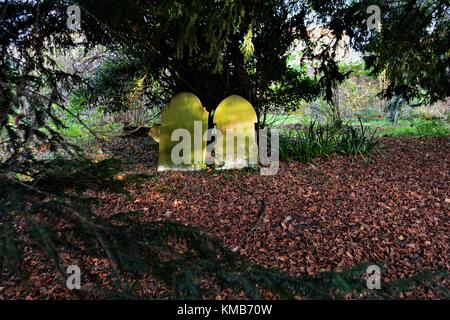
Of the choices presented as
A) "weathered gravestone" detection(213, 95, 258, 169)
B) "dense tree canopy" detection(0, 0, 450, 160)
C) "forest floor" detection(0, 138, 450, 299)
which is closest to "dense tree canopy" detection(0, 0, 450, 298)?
"dense tree canopy" detection(0, 0, 450, 160)

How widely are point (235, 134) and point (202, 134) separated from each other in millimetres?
407

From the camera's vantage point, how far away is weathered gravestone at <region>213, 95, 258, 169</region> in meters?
4.79

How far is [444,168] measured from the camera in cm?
454

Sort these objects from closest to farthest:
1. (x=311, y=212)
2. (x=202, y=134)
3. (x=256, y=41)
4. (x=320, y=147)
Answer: (x=311, y=212)
(x=202, y=134)
(x=256, y=41)
(x=320, y=147)

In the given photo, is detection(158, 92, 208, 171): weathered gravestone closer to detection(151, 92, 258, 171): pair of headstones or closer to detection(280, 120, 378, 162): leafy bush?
detection(151, 92, 258, 171): pair of headstones

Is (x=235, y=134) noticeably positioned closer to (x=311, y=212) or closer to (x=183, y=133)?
(x=183, y=133)

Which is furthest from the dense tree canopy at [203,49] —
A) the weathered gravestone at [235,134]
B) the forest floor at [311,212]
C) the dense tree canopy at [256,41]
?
the forest floor at [311,212]

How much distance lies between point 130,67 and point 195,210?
368 cm

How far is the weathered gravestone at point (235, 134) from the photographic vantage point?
4.79 metres

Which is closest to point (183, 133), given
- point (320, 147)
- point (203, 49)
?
point (203, 49)

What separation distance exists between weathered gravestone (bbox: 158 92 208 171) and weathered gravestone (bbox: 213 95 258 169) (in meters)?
0.20

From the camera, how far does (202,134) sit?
15.7ft

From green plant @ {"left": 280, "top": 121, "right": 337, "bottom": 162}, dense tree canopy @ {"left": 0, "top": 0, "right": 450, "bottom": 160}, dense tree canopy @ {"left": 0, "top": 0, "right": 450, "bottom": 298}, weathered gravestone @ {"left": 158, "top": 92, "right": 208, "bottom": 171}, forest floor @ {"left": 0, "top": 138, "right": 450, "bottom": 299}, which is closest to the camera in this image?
dense tree canopy @ {"left": 0, "top": 0, "right": 450, "bottom": 298}

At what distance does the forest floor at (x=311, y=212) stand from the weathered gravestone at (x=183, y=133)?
0.23m
